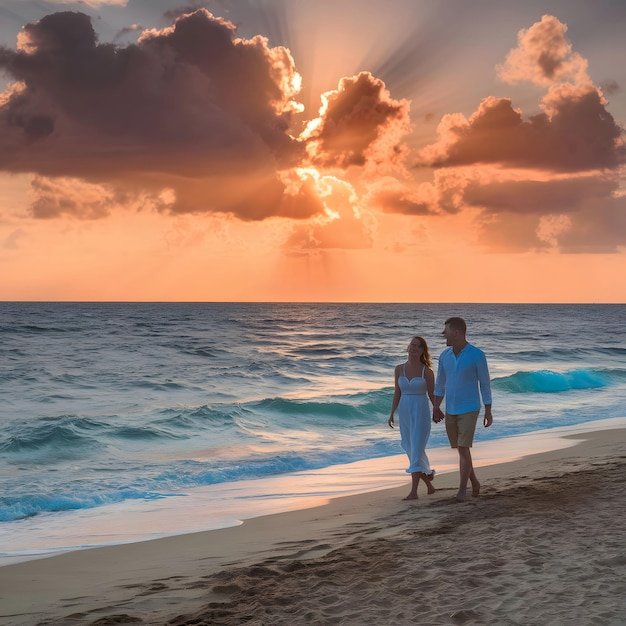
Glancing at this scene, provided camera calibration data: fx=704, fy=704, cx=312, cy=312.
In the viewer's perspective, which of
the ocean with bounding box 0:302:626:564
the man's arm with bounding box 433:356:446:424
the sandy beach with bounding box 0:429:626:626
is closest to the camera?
the sandy beach with bounding box 0:429:626:626

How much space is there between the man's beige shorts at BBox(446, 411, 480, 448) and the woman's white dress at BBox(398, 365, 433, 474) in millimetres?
456

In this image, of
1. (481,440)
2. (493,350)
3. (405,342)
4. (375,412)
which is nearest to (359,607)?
(481,440)

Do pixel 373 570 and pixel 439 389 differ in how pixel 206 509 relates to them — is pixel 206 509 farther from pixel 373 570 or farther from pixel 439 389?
pixel 373 570

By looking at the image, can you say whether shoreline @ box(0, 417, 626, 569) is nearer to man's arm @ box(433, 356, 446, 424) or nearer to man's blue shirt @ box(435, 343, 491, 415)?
man's arm @ box(433, 356, 446, 424)

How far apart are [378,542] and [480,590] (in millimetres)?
1559

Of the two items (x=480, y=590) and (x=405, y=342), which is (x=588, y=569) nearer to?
(x=480, y=590)

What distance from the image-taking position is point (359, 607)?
14.4 feet

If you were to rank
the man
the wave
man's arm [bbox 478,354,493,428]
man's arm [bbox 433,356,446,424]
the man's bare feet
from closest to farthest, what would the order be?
man's arm [bbox 478,354,493,428] → the man → man's arm [bbox 433,356,446,424] → the man's bare feet → the wave

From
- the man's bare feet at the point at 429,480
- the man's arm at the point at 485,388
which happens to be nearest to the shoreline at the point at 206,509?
the man's bare feet at the point at 429,480

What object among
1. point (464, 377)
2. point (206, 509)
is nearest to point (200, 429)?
point (206, 509)

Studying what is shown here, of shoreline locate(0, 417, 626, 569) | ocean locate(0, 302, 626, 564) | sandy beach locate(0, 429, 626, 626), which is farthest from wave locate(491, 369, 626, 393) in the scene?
sandy beach locate(0, 429, 626, 626)

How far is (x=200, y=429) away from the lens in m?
17.0

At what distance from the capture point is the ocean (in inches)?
355

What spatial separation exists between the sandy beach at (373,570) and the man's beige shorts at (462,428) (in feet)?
2.06
